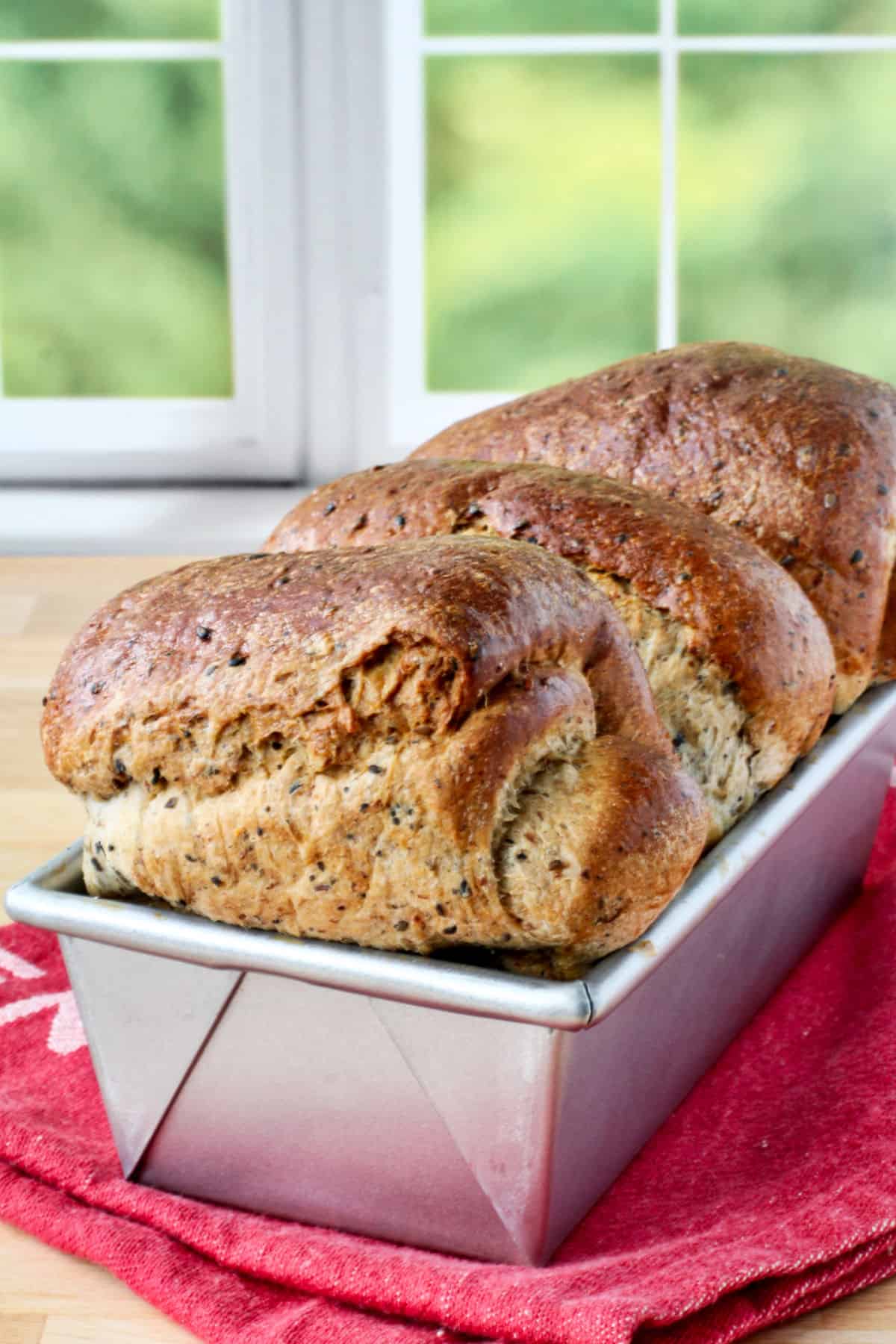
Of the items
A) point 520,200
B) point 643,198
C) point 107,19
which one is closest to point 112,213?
point 107,19

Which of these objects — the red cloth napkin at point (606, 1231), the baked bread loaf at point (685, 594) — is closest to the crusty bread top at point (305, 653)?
the baked bread loaf at point (685, 594)

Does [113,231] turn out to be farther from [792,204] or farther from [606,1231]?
[606,1231]

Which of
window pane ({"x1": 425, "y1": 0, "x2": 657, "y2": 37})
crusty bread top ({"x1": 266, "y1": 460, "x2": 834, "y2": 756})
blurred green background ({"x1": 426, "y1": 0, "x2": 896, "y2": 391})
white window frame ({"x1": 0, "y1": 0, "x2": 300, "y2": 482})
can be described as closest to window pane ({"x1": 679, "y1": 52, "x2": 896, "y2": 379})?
blurred green background ({"x1": 426, "y1": 0, "x2": 896, "y2": 391})

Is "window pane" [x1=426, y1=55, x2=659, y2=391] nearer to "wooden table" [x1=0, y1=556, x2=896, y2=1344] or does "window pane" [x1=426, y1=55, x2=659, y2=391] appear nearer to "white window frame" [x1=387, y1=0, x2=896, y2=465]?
"white window frame" [x1=387, y1=0, x2=896, y2=465]

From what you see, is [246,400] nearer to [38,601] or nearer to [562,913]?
[38,601]

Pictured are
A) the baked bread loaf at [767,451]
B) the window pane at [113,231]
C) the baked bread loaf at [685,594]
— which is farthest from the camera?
the window pane at [113,231]

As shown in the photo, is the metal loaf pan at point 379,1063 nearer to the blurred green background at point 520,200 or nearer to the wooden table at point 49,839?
the wooden table at point 49,839
